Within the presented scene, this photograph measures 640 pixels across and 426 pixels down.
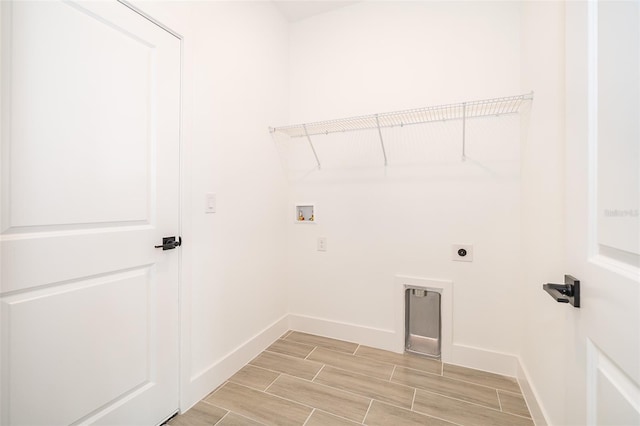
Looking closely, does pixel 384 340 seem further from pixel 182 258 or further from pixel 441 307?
pixel 182 258

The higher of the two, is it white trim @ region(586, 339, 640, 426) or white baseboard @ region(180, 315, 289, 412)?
white trim @ region(586, 339, 640, 426)

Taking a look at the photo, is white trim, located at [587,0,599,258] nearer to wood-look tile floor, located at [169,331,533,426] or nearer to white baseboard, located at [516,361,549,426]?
white baseboard, located at [516,361,549,426]

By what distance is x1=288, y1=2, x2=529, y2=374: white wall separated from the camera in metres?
1.82

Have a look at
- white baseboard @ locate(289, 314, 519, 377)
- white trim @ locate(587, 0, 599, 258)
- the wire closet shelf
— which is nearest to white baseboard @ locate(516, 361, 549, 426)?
white baseboard @ locate(289, 314, 519, 377)

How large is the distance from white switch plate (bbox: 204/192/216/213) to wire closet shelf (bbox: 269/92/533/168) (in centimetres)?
87

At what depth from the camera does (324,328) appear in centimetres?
235

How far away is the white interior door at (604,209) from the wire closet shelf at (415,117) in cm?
96

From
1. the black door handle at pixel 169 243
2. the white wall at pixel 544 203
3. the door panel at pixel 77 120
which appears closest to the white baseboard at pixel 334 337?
the white wall at pixel 544 203

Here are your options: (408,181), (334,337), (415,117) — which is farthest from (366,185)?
(334,337)

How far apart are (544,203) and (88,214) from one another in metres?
2.11

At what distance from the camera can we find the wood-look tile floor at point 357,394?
56.5 inches

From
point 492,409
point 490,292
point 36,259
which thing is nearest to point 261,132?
point 36,259

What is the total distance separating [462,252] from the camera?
6.24 ft

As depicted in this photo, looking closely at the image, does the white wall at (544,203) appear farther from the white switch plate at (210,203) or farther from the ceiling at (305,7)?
the white switch plate at (210,203)
